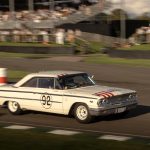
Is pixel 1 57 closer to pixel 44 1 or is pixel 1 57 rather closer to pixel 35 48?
pixel 35 48

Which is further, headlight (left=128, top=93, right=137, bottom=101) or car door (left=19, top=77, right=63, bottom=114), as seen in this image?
car door (left=19, top=77, right=63, bottom=114)

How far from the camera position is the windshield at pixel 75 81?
14.7 meters

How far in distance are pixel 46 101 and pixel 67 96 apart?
2.47 feet

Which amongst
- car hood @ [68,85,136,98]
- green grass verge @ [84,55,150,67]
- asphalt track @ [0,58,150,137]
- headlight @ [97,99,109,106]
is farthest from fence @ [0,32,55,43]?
headlight @ [97,99,109,106]

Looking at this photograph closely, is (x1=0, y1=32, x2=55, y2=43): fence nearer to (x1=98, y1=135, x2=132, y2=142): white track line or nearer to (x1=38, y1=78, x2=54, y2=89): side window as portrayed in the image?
(x1=38, y1=78, x2=54, y2=89): side window

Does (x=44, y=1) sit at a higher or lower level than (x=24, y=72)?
higher

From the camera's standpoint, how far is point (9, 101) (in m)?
15.8

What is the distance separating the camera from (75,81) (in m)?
15.0

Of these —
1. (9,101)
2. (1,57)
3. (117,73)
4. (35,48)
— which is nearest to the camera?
(9,101)

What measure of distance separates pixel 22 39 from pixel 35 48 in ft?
22.6

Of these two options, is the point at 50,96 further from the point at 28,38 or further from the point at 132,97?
the point at 28,38

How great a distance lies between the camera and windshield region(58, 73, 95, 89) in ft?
48.3

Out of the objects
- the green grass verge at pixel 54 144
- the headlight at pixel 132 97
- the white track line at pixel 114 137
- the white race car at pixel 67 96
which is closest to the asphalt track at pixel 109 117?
the white race car at pixel 67 96

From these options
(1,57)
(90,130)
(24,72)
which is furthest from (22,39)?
(90,130)
